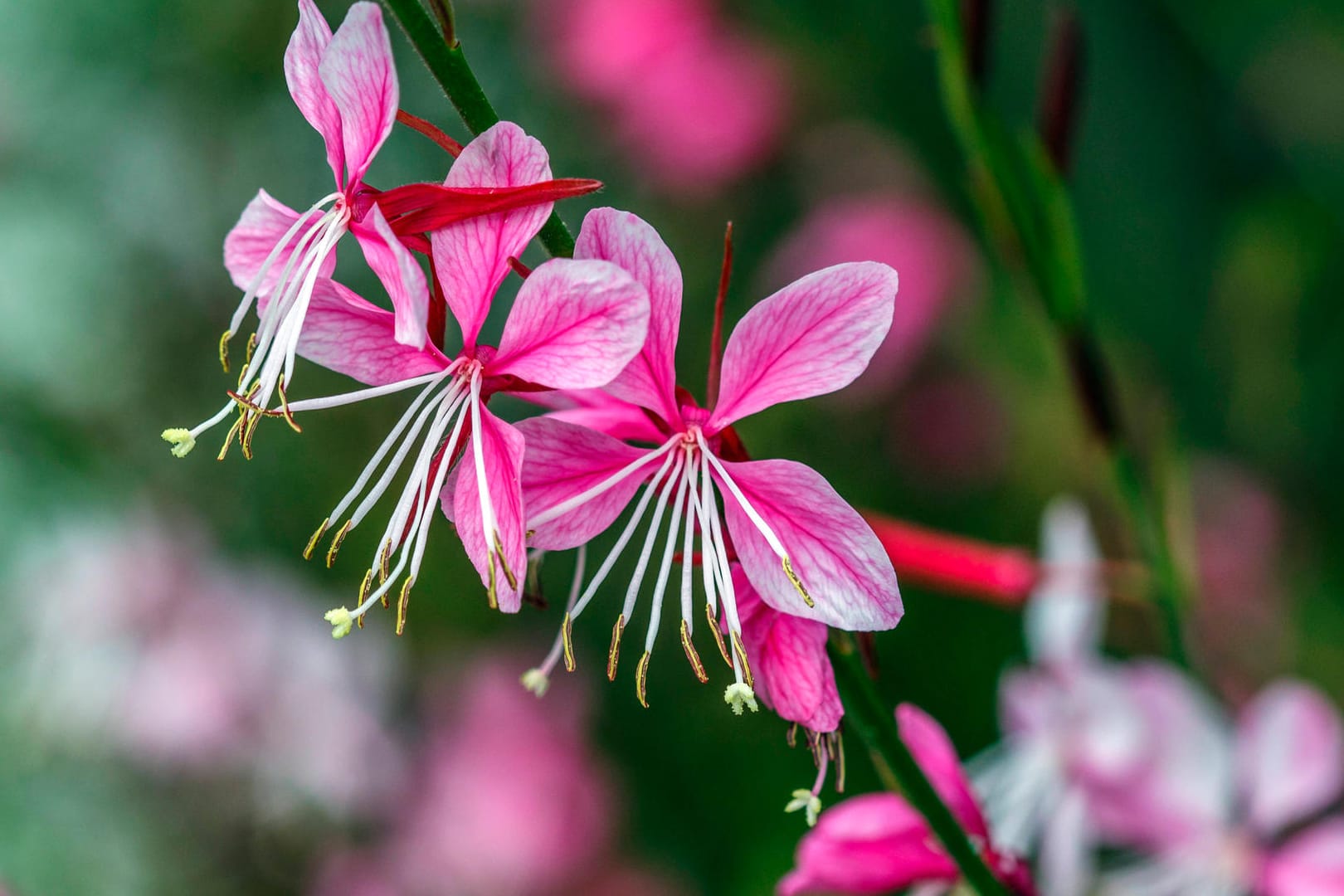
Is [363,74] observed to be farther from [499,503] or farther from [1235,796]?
[1235,796]

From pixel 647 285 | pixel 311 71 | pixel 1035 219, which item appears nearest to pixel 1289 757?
pixel 1035 219

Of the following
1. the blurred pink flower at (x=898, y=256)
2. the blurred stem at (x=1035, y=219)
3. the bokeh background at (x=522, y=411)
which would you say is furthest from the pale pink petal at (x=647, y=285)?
the blurred pink flower at (x=898, y=256)

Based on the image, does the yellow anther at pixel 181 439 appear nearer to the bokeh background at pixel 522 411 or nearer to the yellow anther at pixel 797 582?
the yellow anther at pixel 797 582

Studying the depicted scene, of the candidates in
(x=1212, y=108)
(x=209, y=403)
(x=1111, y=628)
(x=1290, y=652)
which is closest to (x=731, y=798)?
(x=1111, y=628)

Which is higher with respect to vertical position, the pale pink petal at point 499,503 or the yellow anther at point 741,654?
the pale pink petal at point 499,503

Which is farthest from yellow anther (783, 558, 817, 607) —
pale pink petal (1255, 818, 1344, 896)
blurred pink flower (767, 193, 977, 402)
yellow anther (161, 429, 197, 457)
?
blurred pink flower (767, 193, 977, 402)
